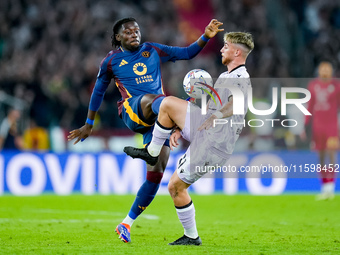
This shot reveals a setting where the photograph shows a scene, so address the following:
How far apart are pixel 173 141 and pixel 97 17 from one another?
12.6 m

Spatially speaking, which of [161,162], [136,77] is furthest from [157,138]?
[136,77]

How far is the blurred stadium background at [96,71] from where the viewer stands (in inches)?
534

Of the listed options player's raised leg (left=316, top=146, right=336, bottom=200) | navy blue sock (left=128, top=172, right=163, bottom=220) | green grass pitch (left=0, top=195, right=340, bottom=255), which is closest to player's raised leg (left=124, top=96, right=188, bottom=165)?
navy blue sock (left=128, top=172, right=163, bottom=220)

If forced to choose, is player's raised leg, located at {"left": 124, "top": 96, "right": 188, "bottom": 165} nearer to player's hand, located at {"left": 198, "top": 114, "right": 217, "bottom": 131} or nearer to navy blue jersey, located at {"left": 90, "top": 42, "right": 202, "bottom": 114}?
player's hand, located at {"left": 198, "top": 114, "right": 217, "bottom": 131}

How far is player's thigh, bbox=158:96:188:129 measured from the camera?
21.2ft

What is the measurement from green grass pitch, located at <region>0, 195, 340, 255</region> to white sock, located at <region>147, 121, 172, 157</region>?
0.96 meters

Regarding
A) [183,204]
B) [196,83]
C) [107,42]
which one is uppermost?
[107,42]

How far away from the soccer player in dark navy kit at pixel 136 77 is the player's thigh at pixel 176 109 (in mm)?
585

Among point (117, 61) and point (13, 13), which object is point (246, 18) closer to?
point (13, 13)

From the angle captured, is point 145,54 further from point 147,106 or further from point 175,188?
point 175,188

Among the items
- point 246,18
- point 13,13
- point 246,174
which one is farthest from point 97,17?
point 246,174

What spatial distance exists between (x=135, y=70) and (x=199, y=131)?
1354mm

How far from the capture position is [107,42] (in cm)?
1775

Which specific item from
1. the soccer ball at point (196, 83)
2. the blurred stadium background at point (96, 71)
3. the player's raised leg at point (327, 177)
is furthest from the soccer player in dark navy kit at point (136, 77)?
the blurred stadium background at point (96, 71)
